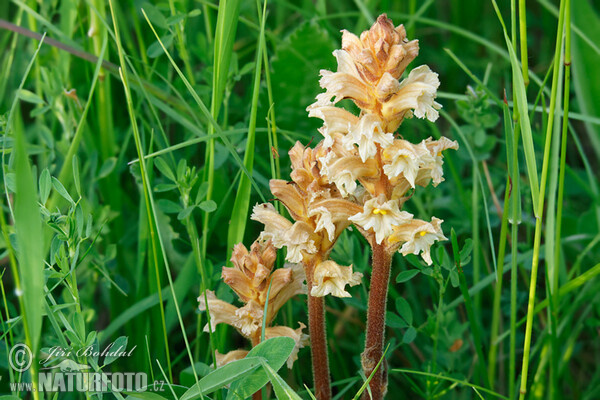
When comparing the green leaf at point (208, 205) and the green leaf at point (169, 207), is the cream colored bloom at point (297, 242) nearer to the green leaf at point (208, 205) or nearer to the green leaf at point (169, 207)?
the green leaf at point (208, 205)

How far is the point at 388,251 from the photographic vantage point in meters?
1.64

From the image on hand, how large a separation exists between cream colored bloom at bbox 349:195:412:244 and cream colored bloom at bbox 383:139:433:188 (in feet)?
0.25

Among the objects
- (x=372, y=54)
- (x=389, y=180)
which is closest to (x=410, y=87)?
(x=372, y=54)

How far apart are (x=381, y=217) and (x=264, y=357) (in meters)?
0.47

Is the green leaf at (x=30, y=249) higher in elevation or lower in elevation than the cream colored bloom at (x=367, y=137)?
lower

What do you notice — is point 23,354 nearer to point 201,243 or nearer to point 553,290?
point 201,243

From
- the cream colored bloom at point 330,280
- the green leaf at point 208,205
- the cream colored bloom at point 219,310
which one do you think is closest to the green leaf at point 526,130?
the cream colored bloom at point 330,280

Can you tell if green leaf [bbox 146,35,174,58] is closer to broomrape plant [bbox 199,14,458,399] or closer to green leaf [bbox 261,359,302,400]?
broomrape plant [bbox 199,14,458,399]

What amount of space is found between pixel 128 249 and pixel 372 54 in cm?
153

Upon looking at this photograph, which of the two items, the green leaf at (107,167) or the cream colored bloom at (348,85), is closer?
the cream colored bloom at (348,85)

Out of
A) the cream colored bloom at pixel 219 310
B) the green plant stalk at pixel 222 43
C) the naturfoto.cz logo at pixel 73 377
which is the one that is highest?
the green plant stalk at pixel 222 43

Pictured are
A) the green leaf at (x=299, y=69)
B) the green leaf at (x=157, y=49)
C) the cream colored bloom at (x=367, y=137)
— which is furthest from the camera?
the green leaf at (x=299, y=69)

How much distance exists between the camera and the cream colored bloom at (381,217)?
152 centimetres

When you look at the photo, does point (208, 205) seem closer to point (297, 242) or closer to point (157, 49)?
point (297, 242)
